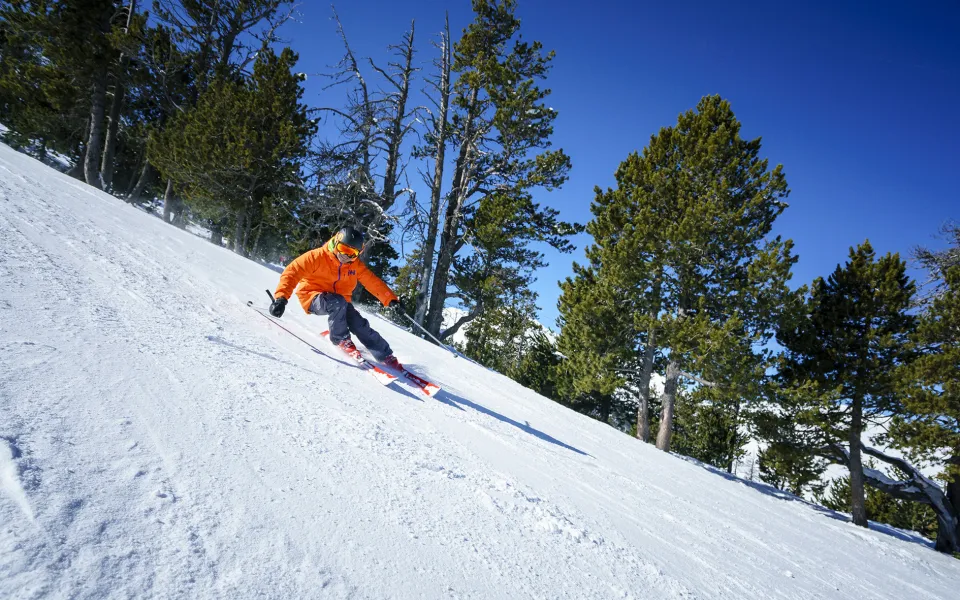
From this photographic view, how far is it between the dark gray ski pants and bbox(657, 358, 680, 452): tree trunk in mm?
10234

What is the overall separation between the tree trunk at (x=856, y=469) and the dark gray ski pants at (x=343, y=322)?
1547 cm

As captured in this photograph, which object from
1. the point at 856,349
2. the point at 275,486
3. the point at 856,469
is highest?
the point at 856,349

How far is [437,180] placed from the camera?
643 inches

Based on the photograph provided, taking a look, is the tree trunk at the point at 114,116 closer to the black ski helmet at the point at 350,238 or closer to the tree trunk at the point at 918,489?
the black ski helmet at the point at 350,238

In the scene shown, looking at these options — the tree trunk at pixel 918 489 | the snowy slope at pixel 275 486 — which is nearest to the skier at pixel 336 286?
the snowy slope at pixel 275 486

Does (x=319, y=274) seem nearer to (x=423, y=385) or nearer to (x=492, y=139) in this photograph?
(x=423, y=385)

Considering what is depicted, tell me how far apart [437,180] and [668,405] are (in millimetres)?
12217

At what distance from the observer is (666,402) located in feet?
40.5

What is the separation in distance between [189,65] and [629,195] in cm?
1814

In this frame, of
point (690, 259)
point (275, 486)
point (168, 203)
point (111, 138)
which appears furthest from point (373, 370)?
point (111, 138)

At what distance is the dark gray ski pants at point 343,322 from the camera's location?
14.6 ft

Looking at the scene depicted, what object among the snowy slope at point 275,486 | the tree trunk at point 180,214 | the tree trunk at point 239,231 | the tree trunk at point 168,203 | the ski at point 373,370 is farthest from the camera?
the tree trunk at point 180,214

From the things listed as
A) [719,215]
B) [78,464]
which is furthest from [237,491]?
[719,215]

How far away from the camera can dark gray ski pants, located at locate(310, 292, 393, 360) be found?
4.46 metres
